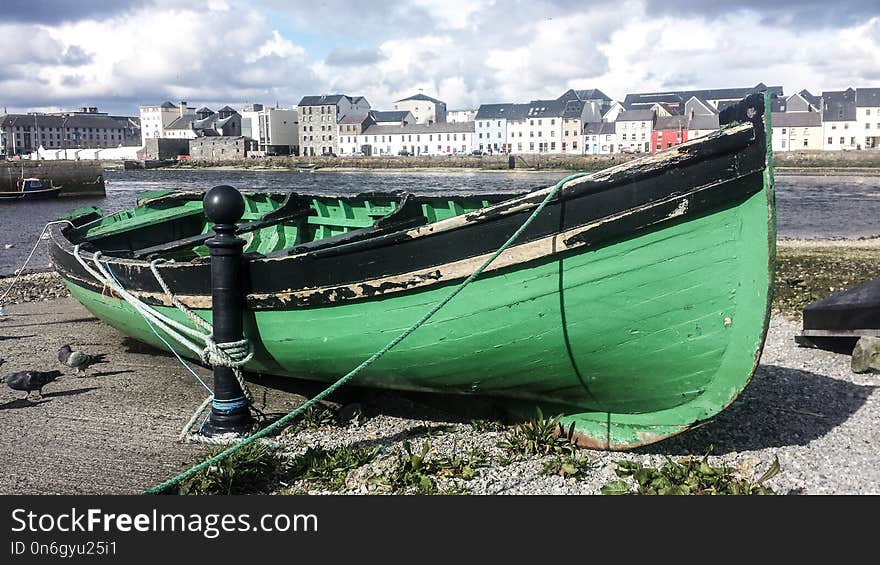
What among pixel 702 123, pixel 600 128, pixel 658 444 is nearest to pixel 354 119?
pixel 600 128

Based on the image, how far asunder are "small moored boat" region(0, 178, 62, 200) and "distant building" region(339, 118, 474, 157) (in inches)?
2456

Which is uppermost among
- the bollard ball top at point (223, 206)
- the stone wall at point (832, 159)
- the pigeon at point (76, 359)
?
the stone wall at point (832, 159)

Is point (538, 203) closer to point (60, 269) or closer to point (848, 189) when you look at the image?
point (60, 269)

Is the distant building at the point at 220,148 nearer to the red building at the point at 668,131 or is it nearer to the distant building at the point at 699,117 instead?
the red building at the point at 668,131

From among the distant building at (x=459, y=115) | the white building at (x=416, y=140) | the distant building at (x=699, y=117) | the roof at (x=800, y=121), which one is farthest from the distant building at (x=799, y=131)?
the distant building at (x=459, y=115)

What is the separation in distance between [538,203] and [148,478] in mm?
3176

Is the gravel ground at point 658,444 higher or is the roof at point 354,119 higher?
the roof at point 354,119

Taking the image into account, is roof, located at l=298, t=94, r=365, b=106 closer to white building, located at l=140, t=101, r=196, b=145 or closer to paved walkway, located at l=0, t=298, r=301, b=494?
white building, located at l=140, t=101, r=196, b=145

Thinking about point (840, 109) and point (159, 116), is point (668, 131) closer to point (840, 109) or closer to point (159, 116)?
point (840, 109)

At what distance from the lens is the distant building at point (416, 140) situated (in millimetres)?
105750

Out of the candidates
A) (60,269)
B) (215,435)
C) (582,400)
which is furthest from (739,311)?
(60,269)

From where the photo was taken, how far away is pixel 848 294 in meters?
8.29

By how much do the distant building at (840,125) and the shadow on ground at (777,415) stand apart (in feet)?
304
